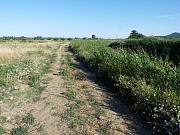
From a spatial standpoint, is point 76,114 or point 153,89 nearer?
point 76,114

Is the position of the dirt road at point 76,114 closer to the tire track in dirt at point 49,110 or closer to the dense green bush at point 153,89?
the tire track in dirt at point 49,110

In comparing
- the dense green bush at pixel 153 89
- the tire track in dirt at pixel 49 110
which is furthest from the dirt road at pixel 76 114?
the dense green bush at pixel 153 89

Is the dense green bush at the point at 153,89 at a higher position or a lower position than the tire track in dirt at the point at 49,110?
higher

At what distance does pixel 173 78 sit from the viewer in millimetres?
11523

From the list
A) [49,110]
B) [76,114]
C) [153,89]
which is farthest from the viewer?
[153,89]

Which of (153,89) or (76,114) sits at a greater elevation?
(153,89)

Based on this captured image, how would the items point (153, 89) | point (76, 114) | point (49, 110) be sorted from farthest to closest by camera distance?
point (153, 89), point (49, 110), point (76, 114)

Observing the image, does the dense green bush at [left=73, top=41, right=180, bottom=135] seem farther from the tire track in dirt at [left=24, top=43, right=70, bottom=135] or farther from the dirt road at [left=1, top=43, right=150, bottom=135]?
the tire track in dirt at [left=24, top=43, right=70, bottom=135]

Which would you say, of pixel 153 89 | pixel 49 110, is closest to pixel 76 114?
pixel 49 110

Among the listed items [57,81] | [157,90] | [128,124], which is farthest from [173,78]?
[57,81]

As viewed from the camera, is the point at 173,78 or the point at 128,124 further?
the point at 173,78

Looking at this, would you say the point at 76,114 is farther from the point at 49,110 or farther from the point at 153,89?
the point at 153,89

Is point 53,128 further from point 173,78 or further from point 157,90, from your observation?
point 173,78

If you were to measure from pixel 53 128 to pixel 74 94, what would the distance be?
4135mm
